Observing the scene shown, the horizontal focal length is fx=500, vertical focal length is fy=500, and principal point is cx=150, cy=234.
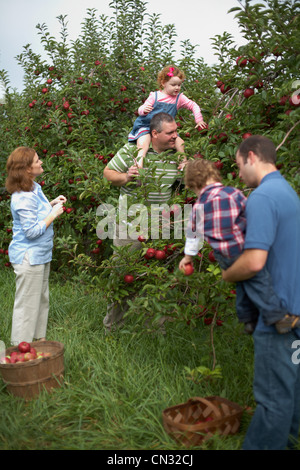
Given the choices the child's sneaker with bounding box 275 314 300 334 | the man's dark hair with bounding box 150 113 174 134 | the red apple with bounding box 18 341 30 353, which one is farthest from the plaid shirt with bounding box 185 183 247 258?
the red apple with bounding box 18 341 30 353

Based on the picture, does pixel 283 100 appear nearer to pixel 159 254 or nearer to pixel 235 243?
pixel 159 254

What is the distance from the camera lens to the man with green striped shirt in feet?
12.2

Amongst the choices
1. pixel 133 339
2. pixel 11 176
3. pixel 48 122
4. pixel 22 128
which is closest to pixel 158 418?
pixel 133 339

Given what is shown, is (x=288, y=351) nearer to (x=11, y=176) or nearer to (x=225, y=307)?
(x=225, y=307)

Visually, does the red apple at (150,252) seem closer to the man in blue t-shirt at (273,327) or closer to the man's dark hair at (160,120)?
the man's dark hair at (160,120)

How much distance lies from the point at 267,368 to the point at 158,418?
907 mm

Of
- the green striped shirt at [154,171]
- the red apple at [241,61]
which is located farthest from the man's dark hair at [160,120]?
the red apple at [241,61]

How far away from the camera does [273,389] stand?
233cm

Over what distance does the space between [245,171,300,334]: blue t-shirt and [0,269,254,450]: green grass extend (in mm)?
865

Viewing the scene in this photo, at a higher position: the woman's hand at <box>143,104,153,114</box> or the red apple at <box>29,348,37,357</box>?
the woman's hand at <box>143,104,153,114</box>

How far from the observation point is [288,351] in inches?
92.1

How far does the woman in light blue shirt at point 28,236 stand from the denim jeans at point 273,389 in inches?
A: 82.2

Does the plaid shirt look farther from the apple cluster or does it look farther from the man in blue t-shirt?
Result: the apple cluster

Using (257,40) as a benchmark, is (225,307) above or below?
below
